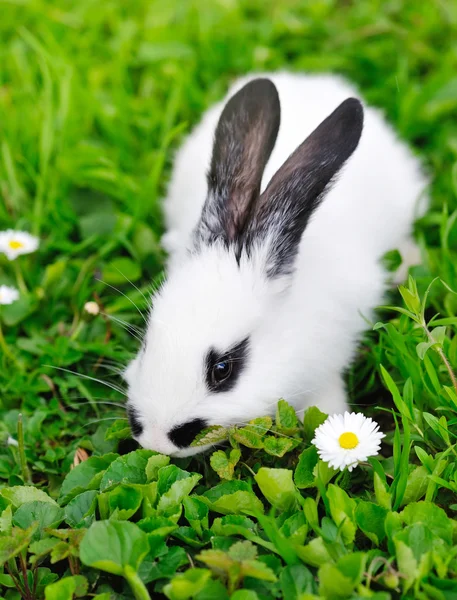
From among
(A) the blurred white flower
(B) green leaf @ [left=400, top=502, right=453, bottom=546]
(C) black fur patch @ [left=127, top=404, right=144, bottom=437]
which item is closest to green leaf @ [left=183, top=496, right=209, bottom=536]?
(C) black fur patch @ [left=127, top=404, right=144, bottom=437]

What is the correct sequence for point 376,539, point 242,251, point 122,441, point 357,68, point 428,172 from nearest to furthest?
point 376,539 → point 242,251 → point 122,441 → point 428,172 → point 357,68

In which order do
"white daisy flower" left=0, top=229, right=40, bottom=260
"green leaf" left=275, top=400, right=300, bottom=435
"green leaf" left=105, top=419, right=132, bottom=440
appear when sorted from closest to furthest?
"green leaf" left=275, top=400, right=300, bottom=435, "green leaf" left=105, top=419, right=132, bottom=440, "white daisy flower" left=0, top=229, right=40, bottom=260

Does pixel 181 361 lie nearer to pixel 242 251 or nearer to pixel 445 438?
pixel 242 251

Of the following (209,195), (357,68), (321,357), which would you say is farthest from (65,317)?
(357,68)

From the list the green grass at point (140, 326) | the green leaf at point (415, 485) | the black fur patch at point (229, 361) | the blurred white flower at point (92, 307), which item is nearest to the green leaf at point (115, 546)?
the green grass at point (140, 326)

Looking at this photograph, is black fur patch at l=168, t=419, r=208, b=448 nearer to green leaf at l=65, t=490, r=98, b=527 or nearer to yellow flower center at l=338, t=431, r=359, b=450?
green leaf at l=65, t=490, r=98, b=527

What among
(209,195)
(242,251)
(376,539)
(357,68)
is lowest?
(376,539)

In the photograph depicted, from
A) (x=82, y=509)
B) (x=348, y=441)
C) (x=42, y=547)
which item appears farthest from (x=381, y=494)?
(x=42, y=547)
